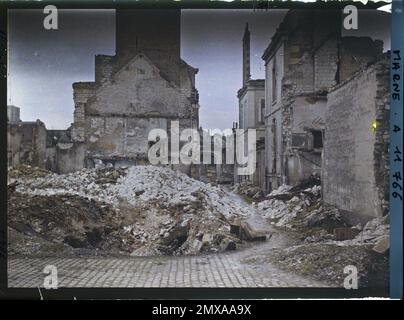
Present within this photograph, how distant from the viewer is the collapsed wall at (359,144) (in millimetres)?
5508

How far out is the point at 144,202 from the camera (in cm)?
595

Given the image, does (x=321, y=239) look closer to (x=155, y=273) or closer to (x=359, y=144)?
A: (x=359, y=144)

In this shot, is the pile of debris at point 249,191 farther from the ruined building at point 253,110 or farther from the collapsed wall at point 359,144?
the collapsed wall at point 359,144

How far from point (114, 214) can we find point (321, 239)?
302cm

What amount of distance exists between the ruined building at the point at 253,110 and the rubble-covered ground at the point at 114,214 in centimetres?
69

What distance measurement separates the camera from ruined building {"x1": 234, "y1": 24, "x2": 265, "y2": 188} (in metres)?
5.86

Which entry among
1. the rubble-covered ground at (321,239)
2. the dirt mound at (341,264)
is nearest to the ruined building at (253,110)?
the rubble-covered ground at (321,239)

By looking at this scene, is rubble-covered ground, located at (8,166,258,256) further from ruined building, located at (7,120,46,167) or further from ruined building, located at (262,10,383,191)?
ruined building, located at (262,10,383,191)

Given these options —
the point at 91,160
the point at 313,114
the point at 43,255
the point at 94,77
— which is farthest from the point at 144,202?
the point at 313,114

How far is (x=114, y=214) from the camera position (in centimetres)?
592

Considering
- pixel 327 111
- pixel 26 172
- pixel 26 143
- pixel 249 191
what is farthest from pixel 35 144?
pixel 327 111

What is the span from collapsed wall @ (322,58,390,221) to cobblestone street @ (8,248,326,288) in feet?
4.29
